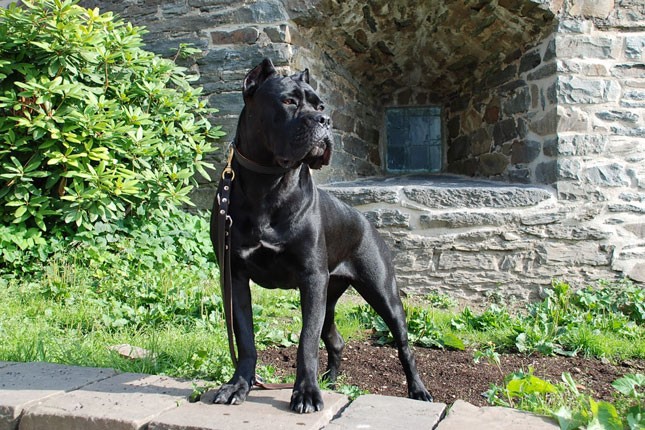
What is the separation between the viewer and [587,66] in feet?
18.0

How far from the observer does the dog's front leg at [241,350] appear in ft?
7.50

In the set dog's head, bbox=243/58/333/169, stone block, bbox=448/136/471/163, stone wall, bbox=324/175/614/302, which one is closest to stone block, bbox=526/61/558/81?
stone wall, bbox=324/175/614/302

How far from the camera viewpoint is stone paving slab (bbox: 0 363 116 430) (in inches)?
89.1

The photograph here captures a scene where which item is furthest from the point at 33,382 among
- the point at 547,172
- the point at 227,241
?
the point at 547,172

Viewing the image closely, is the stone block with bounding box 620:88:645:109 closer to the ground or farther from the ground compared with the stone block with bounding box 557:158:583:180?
farther from the ground

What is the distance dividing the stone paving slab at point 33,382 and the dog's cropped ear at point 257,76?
1.31 meters

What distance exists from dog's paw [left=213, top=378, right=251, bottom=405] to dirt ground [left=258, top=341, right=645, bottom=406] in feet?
3.19

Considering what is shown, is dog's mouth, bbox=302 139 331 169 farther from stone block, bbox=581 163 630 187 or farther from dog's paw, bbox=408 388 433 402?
stone block, bbox=581 163 630 187

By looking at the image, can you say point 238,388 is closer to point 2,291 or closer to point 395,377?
point 395,377

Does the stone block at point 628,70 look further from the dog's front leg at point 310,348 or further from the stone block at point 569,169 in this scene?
the dog's front leg at point 310,348

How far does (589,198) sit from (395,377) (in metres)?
2.91

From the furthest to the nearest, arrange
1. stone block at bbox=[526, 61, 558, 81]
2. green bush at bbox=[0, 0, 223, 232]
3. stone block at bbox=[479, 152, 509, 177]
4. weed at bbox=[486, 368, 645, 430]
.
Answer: stone block at bbox=[479, 152, 509, 177] < stone block at bbox=[526, 61, 558, 81] < green bush at bbox=[0, 0, 223, 232] < weed at bbox=[486, 368, 645, 430]

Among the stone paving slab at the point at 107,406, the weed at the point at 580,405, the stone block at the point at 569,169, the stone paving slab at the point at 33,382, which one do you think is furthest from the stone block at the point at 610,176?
the stone paving slab at the point at 33,382

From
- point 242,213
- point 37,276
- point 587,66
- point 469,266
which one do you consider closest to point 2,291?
point 37,276
